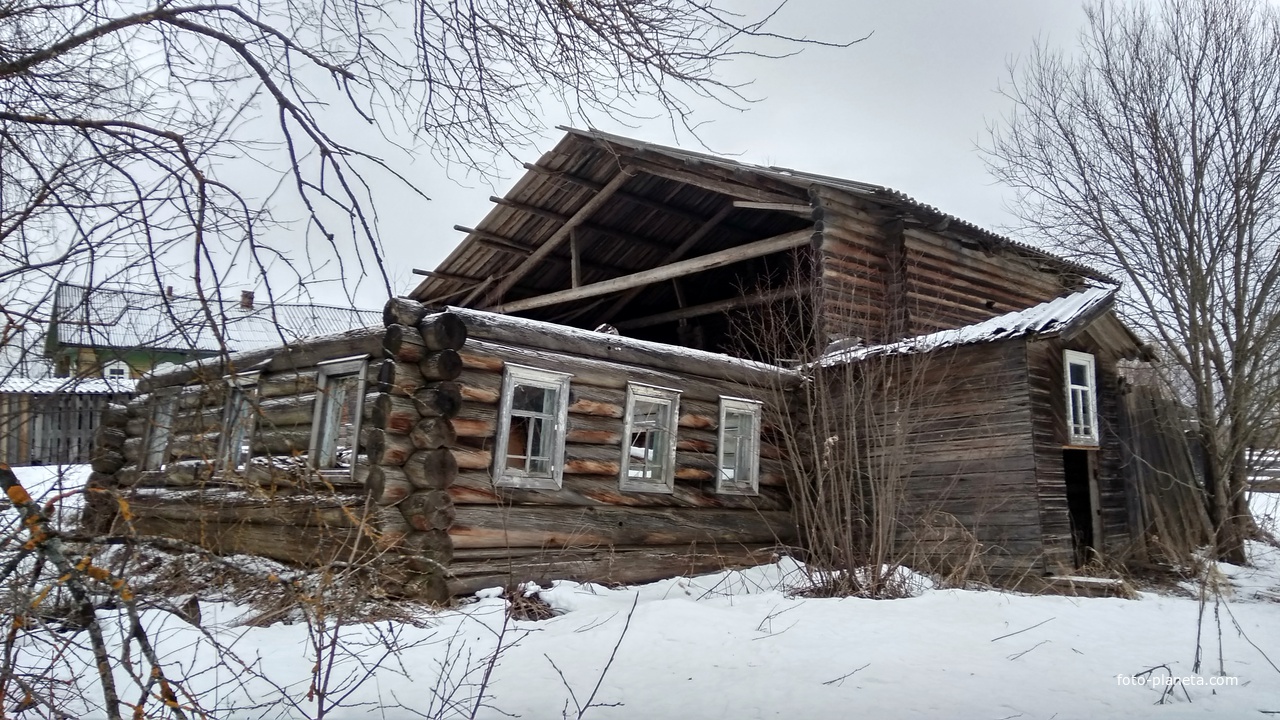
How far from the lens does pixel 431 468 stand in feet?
23.9

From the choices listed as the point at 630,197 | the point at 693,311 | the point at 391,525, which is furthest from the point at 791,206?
the point at 391,525

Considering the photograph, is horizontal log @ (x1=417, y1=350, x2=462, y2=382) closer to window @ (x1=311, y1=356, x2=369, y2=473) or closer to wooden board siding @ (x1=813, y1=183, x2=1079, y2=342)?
window @ (x1=311, y1=356, x2=369, y2=473)

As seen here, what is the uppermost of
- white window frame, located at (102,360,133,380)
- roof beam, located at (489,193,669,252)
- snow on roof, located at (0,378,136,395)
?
roof beam, located at (489,193,669,252)

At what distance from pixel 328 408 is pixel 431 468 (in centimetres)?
171

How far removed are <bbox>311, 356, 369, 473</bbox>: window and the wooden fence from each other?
4.41m

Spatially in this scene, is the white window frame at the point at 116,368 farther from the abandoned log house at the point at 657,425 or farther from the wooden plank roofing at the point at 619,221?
the wooden plank roofing at the point at 619,221

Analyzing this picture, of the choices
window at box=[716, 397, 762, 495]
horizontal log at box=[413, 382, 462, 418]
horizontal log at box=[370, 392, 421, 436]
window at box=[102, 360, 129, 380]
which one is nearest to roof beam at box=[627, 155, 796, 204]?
window at box=[716, 397, 762, 495]

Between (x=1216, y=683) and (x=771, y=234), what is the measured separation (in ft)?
38.8

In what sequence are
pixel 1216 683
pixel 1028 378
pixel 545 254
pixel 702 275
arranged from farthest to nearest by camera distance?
pixel 702 275 < pixel 545 254 < pixel 1028 378 < pixel 1216 683

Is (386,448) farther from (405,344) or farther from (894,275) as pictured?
(894,275)

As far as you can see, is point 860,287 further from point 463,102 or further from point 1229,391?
point 463,102

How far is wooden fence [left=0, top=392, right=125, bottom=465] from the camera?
2910 millimetres

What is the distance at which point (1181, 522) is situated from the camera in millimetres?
11617

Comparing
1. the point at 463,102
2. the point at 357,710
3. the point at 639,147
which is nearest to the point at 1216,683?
the point at 357,710
